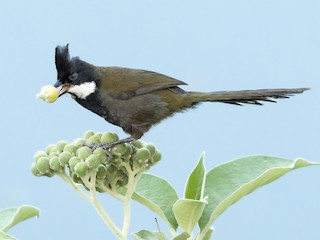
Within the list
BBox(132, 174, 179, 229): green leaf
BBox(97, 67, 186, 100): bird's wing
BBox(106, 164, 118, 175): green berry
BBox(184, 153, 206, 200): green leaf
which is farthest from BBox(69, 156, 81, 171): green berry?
BBox(97, 67, 186, 100): bird's wing

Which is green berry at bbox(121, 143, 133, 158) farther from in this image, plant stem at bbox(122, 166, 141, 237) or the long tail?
the long tail

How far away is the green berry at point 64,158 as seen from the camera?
156 cm

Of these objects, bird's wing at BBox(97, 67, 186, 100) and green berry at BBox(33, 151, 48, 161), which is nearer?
green berry at BBox(33, 151, 48, 161)

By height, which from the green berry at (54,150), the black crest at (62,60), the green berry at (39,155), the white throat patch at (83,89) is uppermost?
the black crest at (62,60)

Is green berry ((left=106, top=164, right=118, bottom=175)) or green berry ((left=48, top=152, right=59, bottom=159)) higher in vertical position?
green berry ((left=48, top=152, right=59, bottom=159))

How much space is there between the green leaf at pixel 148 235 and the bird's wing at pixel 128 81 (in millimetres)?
793

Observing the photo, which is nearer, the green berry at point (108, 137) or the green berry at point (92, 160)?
the green berry at point (92, 160)

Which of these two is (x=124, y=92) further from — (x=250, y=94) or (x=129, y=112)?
(x=250, y=94)

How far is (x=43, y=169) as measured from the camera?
160cm

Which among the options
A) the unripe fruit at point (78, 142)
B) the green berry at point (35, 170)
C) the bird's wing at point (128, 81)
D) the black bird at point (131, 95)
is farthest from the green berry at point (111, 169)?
the bird's wing at point (128, 81)

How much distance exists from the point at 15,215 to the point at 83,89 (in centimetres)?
79

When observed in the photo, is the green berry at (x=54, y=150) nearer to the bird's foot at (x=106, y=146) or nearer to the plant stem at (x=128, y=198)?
the bird's foot at (x=106, y=146)

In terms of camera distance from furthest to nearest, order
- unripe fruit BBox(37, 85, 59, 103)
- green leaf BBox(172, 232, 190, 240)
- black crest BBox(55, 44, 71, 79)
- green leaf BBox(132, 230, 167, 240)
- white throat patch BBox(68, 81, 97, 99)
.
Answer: white throat patch BBox(68, 81, 97, 99), black crest BBox(55, 44, 71, 79), unripe fruit BBox(37, 85, 59, 103), green leaf BBox(132, 230, 167, 240), green leaf BBox(172, 232, 190, 240)

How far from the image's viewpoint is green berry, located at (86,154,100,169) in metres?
1.52
